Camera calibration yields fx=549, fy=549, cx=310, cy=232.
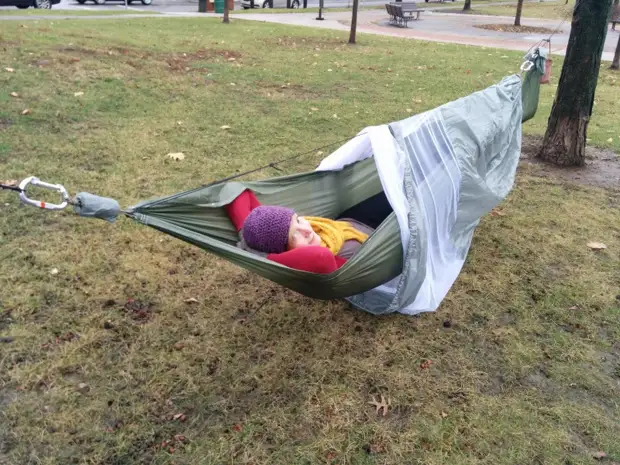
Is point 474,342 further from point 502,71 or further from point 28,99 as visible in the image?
point 502,71

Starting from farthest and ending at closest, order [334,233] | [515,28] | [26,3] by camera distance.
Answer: [515,28], [26,3], [334,233]

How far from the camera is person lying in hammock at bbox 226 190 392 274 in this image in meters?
2.38

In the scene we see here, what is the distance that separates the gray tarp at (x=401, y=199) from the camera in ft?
7.67

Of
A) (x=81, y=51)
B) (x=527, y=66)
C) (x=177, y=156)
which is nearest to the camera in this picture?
(x=527, y=66)

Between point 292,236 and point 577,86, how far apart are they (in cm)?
348

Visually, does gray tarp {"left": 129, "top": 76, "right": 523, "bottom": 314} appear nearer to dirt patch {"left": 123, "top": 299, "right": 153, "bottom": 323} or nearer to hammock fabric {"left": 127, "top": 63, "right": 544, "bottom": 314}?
hammock fabric {"left": 127, "top": 63, "right": 544, "bottom": 314}

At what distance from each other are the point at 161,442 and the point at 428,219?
4.97ft

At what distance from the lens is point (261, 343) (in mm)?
2631

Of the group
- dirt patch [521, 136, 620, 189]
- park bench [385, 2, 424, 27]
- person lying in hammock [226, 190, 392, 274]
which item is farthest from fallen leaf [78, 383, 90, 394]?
park bench [385, 2, 424, 27]

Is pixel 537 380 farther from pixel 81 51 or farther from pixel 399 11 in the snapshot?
pixel 399 11

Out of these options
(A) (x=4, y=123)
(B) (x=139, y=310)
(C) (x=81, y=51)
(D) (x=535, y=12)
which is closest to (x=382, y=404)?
(B) (x=139, y=310)

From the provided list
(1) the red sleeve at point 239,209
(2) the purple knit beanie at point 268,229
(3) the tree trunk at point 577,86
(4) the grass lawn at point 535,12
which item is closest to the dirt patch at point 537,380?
(2) the purple knit beanie at point 268,229

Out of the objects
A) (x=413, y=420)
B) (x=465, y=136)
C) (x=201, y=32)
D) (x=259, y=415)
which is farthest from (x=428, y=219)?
(x=201, y=32)

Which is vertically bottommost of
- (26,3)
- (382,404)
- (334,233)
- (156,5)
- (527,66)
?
(382,404)
